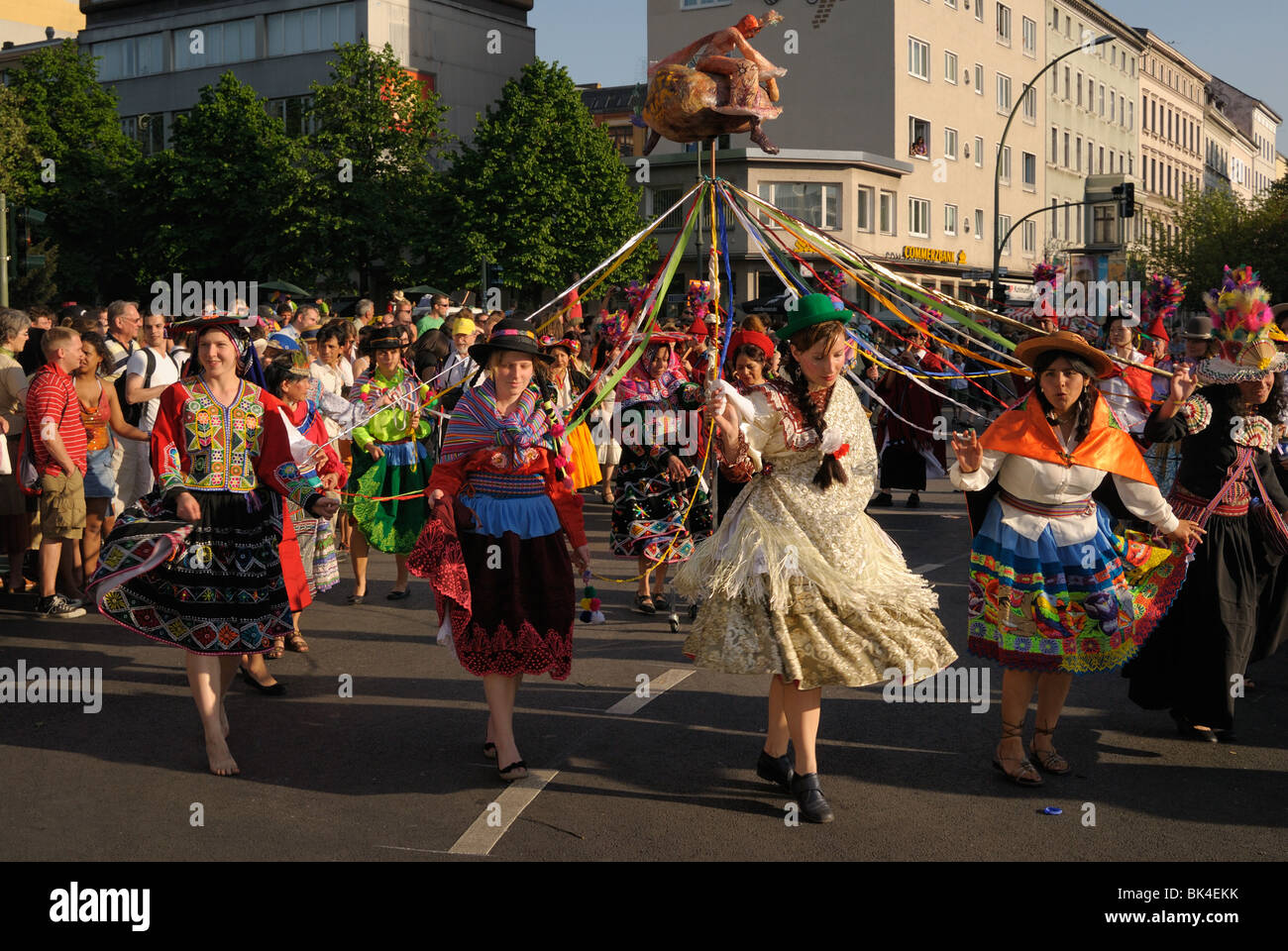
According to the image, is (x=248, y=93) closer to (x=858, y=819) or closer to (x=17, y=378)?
(x=17, y=378)

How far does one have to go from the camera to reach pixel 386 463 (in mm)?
9141

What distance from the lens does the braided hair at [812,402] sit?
5.06 metres

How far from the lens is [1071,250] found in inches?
2435

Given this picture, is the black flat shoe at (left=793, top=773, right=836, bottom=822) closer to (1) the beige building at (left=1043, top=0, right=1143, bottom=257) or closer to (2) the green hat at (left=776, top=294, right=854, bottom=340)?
(2) the green hat at (left=776, top=294, right=854, bottom=340)

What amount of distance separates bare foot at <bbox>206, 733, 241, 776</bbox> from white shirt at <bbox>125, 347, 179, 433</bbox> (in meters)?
4.23

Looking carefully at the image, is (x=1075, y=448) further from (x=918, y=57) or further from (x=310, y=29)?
(x=310, y=29)

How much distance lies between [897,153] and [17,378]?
143 ft

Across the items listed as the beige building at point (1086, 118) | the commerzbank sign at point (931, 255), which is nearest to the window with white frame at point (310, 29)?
the commerzbank sign at point (931, 255)

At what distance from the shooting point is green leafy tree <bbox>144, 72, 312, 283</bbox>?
43281 mm

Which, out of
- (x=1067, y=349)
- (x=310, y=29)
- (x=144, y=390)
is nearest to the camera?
(x=1067, y=349)

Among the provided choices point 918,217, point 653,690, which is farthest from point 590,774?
point 918,217

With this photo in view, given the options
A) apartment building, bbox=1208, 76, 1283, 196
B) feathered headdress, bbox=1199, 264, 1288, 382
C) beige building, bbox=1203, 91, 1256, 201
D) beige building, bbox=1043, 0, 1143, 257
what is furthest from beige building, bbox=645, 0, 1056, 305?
apartment building, bbox=1208, 76, 1283, 196

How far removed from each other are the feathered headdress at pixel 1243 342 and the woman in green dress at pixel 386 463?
518 cm

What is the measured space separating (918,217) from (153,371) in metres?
44.0
